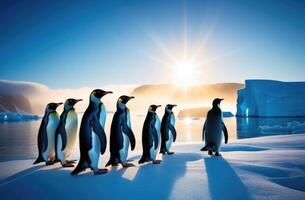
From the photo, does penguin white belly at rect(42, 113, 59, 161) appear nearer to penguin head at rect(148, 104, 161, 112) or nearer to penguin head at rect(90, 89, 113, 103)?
penguin head at rect(90, 89, 113, 103)

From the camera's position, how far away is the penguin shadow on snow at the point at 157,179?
3.13m

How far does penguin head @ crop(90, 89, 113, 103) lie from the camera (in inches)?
175

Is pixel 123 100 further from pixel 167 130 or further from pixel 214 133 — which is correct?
pixel 214 133

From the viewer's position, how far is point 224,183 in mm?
3416

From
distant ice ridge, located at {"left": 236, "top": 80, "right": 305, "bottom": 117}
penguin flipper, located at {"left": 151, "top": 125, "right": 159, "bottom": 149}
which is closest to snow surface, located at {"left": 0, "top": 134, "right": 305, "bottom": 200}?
penguin flipper, located at {"left": 151, "top": 125, "right": 159, "bottom": 149}

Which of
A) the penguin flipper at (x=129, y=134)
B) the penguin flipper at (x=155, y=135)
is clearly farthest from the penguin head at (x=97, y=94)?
the penguin flipper at (x=155, y=135)

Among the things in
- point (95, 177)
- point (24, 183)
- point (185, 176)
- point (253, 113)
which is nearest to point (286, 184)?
point (185, 176)

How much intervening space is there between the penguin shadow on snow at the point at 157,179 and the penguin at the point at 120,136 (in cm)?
44

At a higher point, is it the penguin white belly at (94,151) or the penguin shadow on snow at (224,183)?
the penguin white belly at (94,151)

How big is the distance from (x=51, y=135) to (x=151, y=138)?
1.96 m

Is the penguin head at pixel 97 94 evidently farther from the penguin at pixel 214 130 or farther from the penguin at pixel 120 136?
the penguin at pixel 214 130

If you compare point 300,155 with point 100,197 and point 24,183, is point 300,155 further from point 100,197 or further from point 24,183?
point 24,183

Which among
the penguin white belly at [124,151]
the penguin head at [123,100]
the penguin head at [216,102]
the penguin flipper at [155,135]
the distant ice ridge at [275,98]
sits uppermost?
the distant ice ridge at [275,98]

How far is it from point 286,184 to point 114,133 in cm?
271
